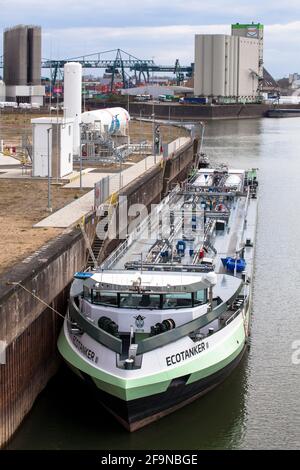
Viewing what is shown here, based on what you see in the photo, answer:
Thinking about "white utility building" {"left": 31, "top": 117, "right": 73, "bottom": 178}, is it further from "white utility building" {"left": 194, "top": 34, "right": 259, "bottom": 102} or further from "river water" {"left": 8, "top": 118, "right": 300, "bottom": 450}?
"white utility building" {"left": 194, "top": 34, "right": 259, "bottom": 102}

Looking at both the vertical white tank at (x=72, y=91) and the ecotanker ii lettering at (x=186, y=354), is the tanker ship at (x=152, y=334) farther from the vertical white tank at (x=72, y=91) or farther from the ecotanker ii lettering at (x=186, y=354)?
the vertical white tank at (x=72, y=91)

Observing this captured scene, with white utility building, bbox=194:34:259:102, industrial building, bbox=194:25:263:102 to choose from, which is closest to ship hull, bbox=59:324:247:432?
industrial building, bbox=194:25:263:102

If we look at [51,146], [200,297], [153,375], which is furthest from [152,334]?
[51,146]

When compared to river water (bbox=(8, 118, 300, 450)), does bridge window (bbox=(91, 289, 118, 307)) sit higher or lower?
higher

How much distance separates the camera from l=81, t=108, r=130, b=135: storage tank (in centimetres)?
5381

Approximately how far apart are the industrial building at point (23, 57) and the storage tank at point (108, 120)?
70.5 m

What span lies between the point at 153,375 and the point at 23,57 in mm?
119512

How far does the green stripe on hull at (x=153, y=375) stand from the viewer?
18.1 meters

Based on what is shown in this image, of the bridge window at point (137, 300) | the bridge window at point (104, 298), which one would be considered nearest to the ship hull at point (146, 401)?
the bridge window at point (104, 298)

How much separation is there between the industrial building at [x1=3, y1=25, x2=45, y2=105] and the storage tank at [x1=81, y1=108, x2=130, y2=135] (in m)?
70.5

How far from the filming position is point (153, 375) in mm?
18297

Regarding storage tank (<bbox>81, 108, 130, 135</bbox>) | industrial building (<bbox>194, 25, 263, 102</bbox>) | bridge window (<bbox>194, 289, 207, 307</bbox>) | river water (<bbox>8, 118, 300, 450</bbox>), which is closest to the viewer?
river water (<bbox>8, 118, 300, 450</bbox>)
